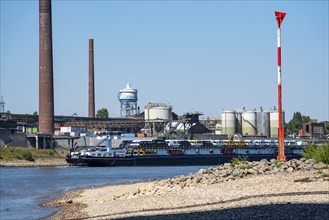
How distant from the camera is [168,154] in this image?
92.7m

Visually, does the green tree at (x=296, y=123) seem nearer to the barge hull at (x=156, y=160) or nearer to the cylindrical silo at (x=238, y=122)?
the cylindrical silo at (x=238, y=122)

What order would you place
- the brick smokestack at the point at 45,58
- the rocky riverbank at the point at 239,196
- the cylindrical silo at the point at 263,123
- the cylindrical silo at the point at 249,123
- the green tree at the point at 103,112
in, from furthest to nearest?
the green tree at the point at 103,112 → the cylindrical silo at the point at 249,123 → the cylindrical silo at the point at 263,123 → the brick smokestack at the point at 45,58 → the rocky riverbank at the point at 239,196

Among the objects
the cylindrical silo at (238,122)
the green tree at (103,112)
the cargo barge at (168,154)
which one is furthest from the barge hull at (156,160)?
the green tree at (103,112)

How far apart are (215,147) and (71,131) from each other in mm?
32577

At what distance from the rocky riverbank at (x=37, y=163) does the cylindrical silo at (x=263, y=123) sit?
46.3m

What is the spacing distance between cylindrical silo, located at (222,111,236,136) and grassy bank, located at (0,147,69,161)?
3706 cm

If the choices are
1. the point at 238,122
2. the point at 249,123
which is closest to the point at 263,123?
the point at 249,123

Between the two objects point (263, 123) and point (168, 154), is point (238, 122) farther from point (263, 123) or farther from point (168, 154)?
point (168, 154)

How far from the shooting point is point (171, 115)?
5497 inches

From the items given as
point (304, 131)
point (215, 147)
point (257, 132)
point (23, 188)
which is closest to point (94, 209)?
point (23, 188)

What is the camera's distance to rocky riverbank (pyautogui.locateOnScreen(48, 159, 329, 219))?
17.5 m

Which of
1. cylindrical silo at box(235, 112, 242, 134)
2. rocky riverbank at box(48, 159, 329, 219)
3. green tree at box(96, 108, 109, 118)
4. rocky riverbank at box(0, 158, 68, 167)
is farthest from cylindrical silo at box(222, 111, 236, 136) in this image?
rocky riverbank at box(48, 159, 329, 219)

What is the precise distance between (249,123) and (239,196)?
114m

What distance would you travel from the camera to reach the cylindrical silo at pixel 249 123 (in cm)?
13475
